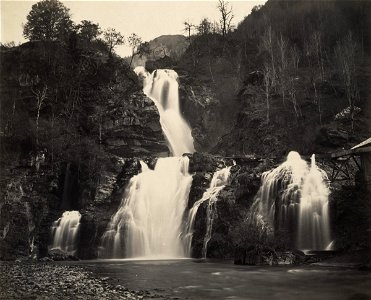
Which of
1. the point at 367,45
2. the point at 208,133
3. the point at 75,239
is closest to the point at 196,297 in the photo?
the point at 75,239

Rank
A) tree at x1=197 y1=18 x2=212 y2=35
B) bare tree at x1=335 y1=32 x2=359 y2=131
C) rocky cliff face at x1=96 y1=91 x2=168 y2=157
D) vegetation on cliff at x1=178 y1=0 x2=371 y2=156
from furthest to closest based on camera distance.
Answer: tree at x1=197 y1=18 x2=212 y2=35, rocky cliff face at x1=96 y1=91 x2=168 y2=157, vegetation on cliff at x1=178 y1=0 x2=371 y2=156, bare tree at x1=335 y1=32 x2=359 y2=131

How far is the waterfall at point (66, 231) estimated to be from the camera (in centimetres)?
3587

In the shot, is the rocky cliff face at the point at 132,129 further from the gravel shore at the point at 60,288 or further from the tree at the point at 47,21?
the gravel shore at the point at 60,288

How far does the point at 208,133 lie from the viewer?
2375 inches

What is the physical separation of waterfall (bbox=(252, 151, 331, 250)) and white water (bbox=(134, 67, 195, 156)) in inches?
934

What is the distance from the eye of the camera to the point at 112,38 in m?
62.9

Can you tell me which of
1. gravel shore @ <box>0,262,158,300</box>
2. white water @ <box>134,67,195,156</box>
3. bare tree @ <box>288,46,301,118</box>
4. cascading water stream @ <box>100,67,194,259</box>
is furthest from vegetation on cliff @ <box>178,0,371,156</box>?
gravel shore @ <box>0,262,158,300</box>

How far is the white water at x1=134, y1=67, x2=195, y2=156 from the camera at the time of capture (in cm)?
5638

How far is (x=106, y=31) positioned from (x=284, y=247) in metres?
48.0

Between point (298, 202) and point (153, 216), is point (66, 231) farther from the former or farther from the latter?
point (298, 202)

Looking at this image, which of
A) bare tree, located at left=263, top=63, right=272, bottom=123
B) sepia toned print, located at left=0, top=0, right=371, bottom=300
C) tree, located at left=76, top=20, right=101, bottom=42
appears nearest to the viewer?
sepia toned print, located at left=0, top=0, right=371, bottom=300

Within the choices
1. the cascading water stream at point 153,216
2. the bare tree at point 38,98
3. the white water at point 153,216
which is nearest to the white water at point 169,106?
the cascading water stream at point 153,216

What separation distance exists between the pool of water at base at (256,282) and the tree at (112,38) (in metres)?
47.5

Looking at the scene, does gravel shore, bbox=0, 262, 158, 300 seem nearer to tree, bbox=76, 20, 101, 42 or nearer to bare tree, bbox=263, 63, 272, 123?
bare tree, bbox=263, 63, 272, 123
